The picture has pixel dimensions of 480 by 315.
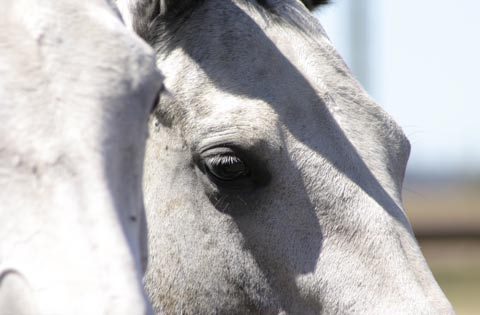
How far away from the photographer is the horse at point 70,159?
2.30 metres

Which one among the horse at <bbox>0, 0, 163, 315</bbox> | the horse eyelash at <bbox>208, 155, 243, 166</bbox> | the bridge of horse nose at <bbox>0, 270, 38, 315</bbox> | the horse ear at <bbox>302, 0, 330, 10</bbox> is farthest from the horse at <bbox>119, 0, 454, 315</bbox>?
the bridge of horse nose at <bbox>0, 270, 38, 315</bbox>

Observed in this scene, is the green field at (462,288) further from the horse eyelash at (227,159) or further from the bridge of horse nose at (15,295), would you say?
the bridge of horse nose at (15,295)

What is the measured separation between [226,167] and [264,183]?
0.13 meters

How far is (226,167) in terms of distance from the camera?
3.64m

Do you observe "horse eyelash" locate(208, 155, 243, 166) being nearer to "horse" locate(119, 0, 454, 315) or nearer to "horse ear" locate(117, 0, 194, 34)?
"horse" locate(119, 0, 454, 315)

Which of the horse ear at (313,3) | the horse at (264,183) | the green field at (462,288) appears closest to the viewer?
the horse at (264,183)

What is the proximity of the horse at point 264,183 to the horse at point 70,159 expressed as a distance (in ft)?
3.01

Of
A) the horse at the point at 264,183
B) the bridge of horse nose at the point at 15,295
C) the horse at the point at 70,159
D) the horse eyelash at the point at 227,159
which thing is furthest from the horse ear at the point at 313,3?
the bridge of horse nose at the point at 15,295

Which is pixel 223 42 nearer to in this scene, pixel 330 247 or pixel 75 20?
pixel 330 247

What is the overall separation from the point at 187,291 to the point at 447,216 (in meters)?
8.62

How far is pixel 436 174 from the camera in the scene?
3688cm

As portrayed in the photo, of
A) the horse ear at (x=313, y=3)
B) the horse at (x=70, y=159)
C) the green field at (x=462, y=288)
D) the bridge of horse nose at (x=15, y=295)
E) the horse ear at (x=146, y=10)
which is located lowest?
the green field at (x=462, y=288)

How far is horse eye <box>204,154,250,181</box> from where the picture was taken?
363 cm

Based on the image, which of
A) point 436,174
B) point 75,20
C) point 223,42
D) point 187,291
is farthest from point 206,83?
point 436,174
